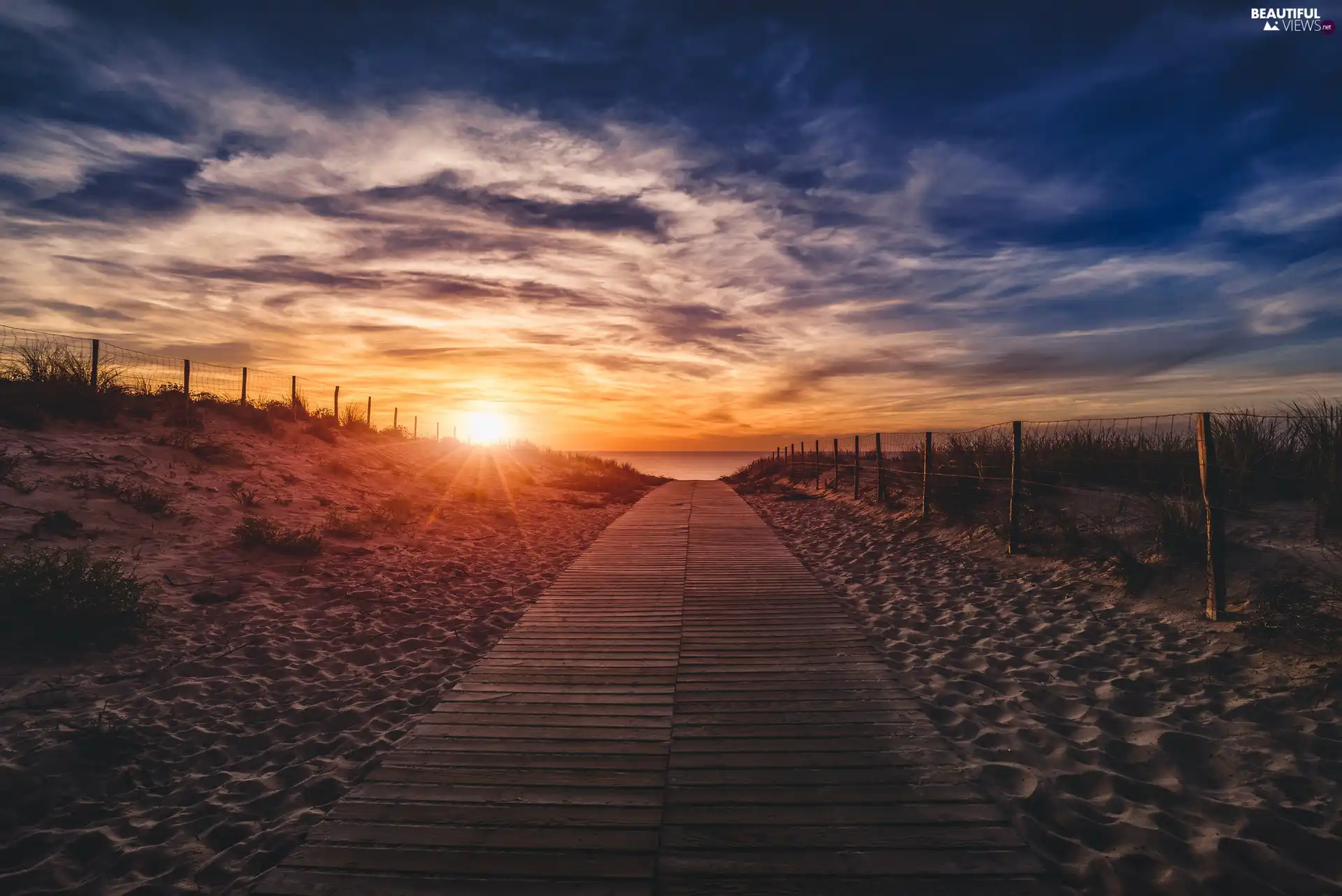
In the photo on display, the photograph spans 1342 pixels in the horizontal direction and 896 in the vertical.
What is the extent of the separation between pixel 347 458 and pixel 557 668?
43.0 ft

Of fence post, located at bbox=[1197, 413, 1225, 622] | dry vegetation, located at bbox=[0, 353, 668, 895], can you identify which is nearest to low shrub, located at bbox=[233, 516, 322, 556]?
dry vegetation, located at bbox=[0, 353, 668, 895]

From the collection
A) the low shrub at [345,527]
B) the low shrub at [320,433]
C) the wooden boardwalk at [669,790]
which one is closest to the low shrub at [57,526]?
the low shrub at [345,527]

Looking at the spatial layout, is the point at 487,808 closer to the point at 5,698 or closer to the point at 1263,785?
the point at 5,698

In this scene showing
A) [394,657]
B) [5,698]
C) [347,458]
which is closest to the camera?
[5,698]

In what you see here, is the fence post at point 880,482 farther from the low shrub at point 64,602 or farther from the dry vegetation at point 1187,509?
the low shrub at point 64,602

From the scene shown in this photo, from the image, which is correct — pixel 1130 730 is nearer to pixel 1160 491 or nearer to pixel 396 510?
pixel 1160 491

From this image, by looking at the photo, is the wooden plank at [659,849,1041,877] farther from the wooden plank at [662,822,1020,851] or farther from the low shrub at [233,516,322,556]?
the low shrub at [233,516,322,556]

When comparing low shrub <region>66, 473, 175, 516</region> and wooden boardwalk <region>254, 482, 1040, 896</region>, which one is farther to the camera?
low shrub <region>66, 473, 175, 516</region>

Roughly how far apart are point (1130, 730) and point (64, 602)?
7.83 m

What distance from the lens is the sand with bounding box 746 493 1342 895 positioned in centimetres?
279

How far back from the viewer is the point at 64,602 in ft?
15.8

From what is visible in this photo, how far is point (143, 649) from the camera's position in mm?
4902

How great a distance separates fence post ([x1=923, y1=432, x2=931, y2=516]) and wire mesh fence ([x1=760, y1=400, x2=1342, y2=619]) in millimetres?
22

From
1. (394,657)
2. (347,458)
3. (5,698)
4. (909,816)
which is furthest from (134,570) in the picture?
(347,458)
